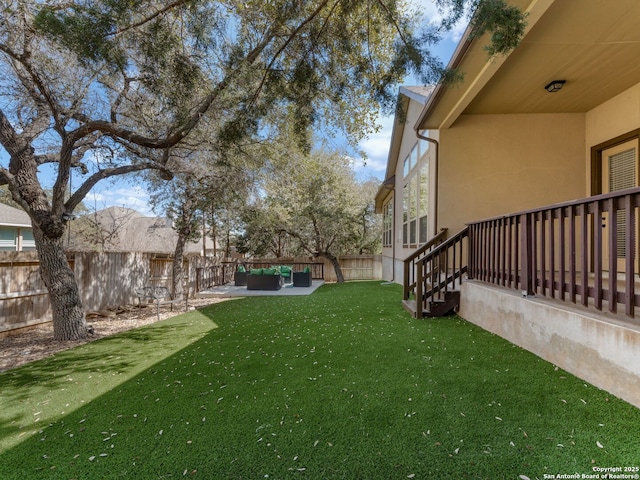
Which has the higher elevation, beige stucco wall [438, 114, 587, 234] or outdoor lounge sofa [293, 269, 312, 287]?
beige stucco wall [438, 114, 587, 234]

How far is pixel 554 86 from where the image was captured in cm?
536

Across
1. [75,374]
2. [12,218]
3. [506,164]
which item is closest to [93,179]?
[75,374]

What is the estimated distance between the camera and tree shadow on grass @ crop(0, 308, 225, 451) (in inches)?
112

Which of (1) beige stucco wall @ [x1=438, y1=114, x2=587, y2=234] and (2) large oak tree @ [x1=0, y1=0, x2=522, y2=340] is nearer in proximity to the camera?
(2) large oak tree @ [x1=0, y1=0, x2=522, y2=340]

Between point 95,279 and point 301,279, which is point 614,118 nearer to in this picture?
point 301,279

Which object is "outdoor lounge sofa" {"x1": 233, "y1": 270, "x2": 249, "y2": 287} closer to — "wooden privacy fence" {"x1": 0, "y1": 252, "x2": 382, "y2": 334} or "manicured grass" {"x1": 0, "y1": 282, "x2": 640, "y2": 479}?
"wooden privacy fence" {"x1": 0, "y1": 252, "x2": 382, "y2": 334}

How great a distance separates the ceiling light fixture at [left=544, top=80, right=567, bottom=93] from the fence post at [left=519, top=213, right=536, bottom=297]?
9.72 feet

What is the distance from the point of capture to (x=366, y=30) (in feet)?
13.7

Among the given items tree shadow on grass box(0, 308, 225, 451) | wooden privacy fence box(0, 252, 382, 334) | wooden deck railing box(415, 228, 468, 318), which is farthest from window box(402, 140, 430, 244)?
wooden privacy fence box(0, 252, 382, 334)

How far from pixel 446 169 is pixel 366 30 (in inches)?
137

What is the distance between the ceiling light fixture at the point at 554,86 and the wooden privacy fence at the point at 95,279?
8.68 m

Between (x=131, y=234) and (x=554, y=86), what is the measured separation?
80.3ft

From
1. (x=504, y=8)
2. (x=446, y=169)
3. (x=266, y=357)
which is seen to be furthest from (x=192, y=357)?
(x=446, y=169)

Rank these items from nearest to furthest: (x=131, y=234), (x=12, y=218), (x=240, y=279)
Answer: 1. (x=240, y=279)
2. (x=12, y=218)
3. (x=131, y=234)
